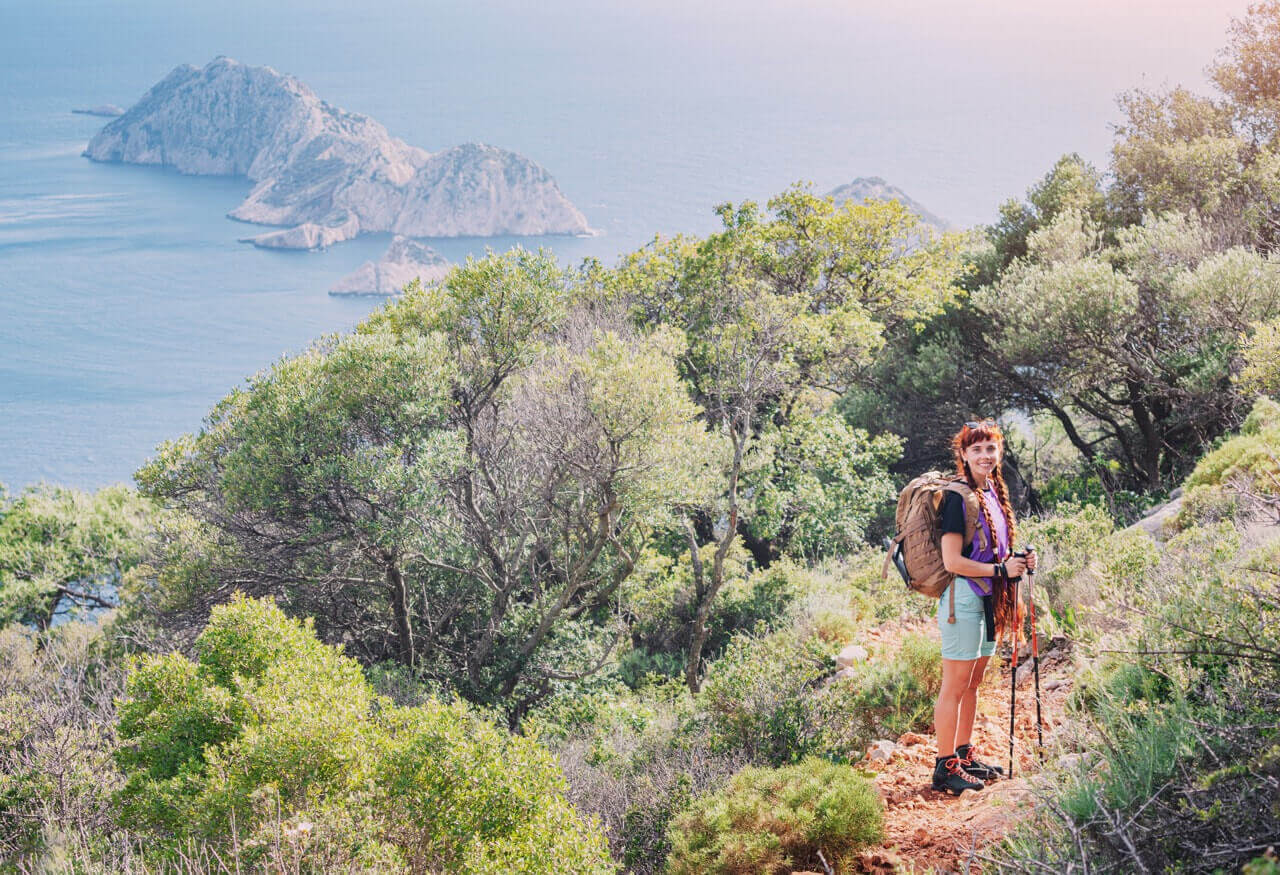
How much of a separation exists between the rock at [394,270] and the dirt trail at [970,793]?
75.6 metres

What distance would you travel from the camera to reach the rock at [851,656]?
789 centimetres

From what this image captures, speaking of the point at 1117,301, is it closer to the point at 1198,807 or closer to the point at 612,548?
the point at 612,548

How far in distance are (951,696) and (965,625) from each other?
1.47 ft

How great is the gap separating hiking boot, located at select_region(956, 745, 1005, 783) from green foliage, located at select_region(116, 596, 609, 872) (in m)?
2.26

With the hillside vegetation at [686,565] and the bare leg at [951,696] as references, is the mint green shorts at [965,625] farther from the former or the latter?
the hillside vegetation at [686,565]

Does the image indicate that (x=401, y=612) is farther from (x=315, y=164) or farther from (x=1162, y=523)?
(x=315, y=164)

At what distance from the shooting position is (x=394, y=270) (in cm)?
8281

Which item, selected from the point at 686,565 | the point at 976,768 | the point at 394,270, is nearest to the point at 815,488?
the point at 686,565

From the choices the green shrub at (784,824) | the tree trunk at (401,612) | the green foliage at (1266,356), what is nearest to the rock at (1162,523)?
the green foliage at (1266,356)

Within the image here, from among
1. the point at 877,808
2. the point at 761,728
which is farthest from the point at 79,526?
the point at 877,808

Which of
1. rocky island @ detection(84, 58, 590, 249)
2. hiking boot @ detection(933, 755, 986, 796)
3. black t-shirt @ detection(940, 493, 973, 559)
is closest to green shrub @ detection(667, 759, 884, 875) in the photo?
hiking boot @ detection(933, 755, 986, 796)

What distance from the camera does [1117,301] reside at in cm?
1396

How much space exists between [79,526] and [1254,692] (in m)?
27.7

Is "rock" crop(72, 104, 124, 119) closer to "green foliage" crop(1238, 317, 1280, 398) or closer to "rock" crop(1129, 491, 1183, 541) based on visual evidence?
"green foliage" crop(1238, 317, 1280, 398)
